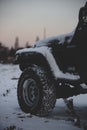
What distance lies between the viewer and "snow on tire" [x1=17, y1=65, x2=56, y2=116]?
21.0ft

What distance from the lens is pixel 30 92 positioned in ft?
22.7

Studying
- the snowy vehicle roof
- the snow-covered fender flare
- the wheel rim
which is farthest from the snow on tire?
the snowy vehicle roof

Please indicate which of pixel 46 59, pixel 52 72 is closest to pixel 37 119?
pixel 52 72

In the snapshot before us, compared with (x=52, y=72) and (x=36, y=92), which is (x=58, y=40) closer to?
(x=52, y=72)

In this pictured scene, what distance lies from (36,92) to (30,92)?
0.23 metres

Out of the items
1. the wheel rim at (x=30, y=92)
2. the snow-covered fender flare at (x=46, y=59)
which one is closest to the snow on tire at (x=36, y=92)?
the wheel rim at (x=30, y=92)

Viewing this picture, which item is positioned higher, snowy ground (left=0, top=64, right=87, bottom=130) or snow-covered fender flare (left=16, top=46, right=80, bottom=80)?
snow-covered fender flare (left=16, top=46, right=80, bottom=80)

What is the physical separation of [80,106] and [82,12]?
2.31m

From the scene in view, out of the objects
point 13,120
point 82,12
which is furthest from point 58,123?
point 82,12

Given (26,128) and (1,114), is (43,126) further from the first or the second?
(1,114)

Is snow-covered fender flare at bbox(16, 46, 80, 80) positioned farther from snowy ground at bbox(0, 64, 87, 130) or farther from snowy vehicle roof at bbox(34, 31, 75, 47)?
snowy ground at bbox(0, 64, 87, 130)

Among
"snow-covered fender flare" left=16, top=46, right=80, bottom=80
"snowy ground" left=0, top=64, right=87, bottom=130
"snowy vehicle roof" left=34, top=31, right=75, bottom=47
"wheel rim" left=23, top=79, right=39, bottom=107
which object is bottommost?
"snowy ground" left=0, top=64, right=87, bottom=130

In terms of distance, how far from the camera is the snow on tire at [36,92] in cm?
640

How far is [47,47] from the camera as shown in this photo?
666 centimetres
